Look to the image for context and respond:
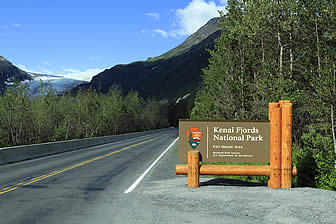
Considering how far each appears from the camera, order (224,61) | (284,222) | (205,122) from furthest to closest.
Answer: (224,61), (205,122), (284,222)

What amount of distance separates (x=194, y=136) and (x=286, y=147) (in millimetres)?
2562

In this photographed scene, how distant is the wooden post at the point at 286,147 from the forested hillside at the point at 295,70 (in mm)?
4150

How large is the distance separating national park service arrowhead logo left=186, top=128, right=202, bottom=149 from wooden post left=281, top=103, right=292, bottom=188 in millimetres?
2331

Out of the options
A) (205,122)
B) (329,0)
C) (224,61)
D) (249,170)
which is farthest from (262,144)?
(224,61)

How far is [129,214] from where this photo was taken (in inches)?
265

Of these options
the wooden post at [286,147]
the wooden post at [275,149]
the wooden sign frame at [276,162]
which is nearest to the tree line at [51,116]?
the wooden sign frame at [276,162]

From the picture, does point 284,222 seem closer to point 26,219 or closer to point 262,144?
point 262,144

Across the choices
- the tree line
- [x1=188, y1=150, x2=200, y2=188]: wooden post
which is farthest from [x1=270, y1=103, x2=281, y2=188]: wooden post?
the tree line

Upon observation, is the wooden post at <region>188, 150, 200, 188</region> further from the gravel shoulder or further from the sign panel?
the sign panel

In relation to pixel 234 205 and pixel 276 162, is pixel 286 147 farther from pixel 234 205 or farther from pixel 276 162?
pixel 234 205

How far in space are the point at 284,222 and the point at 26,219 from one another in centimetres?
484

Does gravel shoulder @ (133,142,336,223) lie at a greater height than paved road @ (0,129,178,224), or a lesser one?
greater

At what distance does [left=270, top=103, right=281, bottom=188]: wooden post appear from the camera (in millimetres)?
8984

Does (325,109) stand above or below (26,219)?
above
